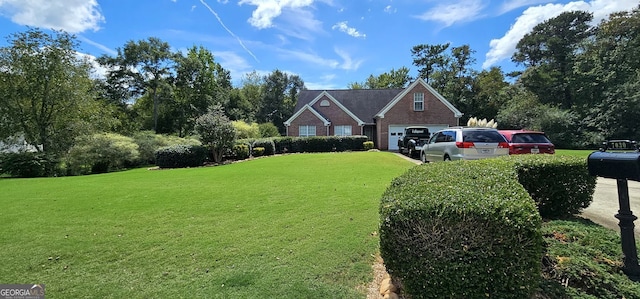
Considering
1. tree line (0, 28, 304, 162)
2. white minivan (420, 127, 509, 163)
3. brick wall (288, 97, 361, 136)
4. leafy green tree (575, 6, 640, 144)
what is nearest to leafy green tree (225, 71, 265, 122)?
tree line (0, 28, 304, 162)

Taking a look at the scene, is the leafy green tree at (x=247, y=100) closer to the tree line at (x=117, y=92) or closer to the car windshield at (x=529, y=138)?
the tree line at (x=117, y=92)

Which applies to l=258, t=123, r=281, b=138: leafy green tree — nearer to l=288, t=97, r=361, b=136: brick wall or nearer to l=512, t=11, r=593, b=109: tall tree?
l=288, t=97, r=361, b=136: brick wall

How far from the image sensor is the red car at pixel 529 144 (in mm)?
10023

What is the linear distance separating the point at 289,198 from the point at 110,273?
13.2 feet

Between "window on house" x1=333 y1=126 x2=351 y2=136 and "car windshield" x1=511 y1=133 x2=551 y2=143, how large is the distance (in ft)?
57.9

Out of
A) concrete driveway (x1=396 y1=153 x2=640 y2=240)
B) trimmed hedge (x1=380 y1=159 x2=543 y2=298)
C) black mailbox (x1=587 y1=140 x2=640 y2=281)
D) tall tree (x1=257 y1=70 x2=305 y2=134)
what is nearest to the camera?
trimmed hedge (x1=380 y1=159 x2=543 y2=298)

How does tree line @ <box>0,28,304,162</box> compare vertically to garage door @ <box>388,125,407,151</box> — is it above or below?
above

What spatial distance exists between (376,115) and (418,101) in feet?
12.5

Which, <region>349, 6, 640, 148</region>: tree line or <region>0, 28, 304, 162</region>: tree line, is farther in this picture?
<region>349, 6, 640, 148</region>: tree line

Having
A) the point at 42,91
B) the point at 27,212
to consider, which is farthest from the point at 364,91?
the point at 27,212

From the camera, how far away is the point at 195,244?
4.43 metres

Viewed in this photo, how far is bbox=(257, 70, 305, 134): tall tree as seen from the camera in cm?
4800

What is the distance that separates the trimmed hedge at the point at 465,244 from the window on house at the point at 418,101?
24.5 meters

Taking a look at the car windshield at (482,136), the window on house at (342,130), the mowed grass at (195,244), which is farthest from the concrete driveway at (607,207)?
the window on house at (342,130)
